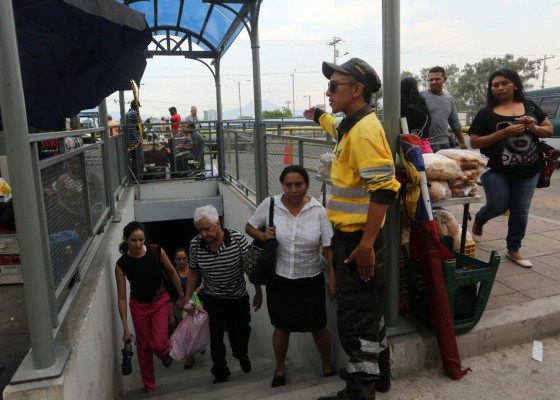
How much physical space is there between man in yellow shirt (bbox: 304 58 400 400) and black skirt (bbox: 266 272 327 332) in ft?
2.17

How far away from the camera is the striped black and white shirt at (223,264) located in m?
3.70

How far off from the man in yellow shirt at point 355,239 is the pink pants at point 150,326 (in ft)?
7.03

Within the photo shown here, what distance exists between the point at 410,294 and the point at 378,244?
699mm

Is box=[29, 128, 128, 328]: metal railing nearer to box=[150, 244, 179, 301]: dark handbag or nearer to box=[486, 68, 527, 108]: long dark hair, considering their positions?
box=[150, 244, 179, 301]: dark handbag

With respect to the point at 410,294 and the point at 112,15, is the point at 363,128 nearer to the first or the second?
the point at 410,294

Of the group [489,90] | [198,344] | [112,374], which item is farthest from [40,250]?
[489,90]

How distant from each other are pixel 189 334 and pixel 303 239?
174 cm

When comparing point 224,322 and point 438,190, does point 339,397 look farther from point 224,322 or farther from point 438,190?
point 224,322

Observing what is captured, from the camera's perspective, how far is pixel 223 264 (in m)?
3.71

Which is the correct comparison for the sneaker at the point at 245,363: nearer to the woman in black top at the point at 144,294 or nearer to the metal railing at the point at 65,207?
the woman in black top at the point at 144,294

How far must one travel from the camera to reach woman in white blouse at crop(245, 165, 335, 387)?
3066mm

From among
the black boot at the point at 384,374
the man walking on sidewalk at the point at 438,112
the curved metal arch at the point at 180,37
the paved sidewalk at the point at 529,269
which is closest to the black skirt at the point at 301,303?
the black boot at the point at 384,374

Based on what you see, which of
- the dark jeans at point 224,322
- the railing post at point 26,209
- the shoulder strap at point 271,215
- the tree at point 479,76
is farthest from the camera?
the tree at point 479,76

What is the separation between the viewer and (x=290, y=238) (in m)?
3.09
